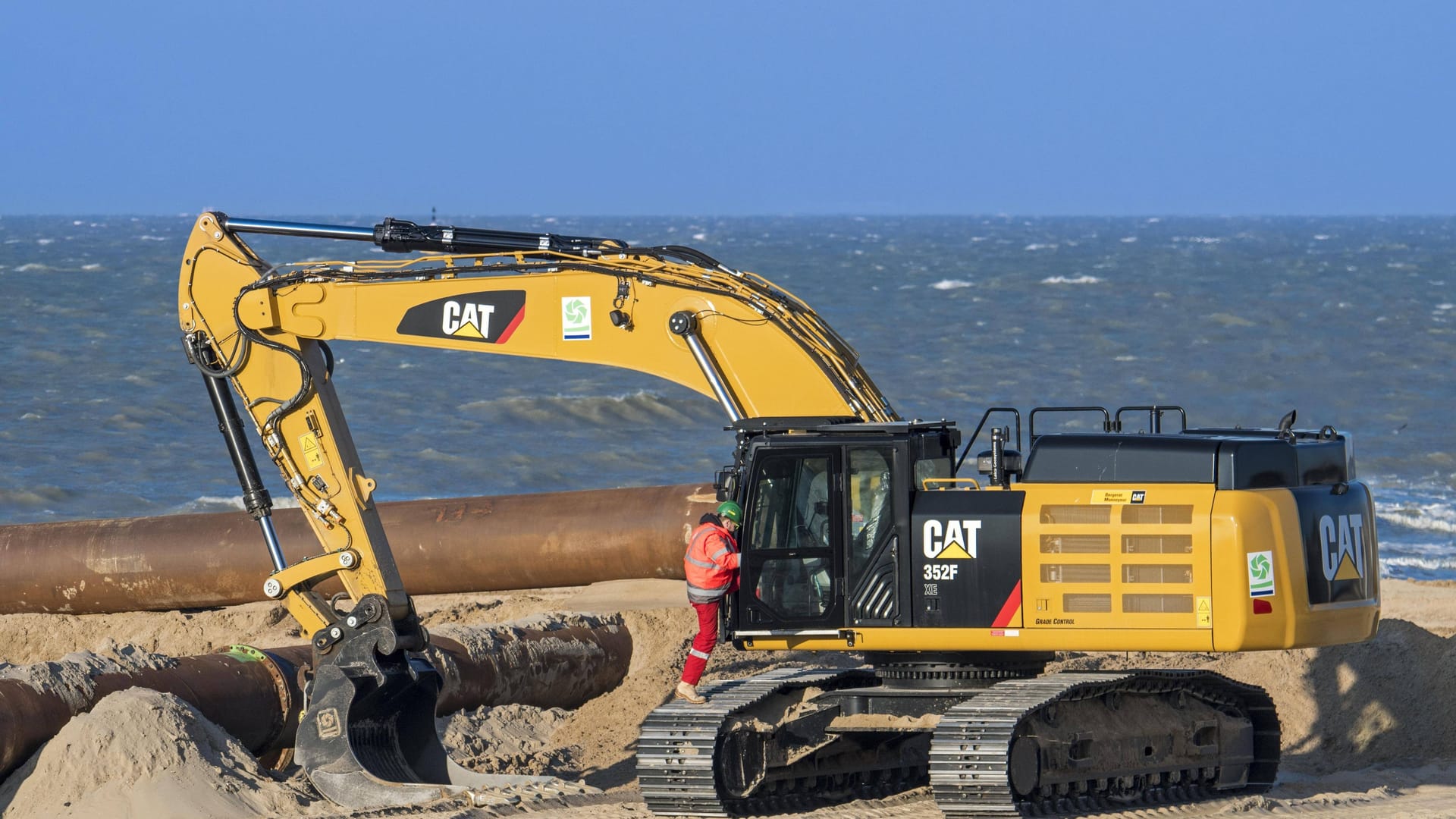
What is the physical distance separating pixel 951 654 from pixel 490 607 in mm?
7503

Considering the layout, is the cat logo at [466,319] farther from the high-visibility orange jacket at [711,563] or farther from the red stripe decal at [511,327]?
the high-visibility orange jacket at [711,563]

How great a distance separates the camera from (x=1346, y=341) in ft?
175

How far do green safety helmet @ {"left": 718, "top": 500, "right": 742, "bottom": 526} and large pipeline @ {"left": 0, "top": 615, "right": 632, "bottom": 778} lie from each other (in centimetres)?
325

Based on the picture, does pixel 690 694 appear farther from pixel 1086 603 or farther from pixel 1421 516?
pixel 1421 516

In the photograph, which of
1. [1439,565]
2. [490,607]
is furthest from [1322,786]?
[1439,565]

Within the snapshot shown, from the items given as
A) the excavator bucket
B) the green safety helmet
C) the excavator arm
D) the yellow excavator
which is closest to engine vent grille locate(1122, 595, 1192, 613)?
the yellow excavator

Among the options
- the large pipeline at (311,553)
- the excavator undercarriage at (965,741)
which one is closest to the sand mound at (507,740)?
the excavator undercarriage at (965,741)

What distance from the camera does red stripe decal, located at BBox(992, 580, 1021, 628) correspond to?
10.6 m

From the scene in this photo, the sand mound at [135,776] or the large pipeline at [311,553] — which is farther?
the large pipeline at [311,553]

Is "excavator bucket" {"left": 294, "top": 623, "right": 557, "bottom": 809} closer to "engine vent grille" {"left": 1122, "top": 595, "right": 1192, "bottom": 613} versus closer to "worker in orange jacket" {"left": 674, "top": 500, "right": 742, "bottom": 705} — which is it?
"worker in orange jacket" {"left": 674, "top": 500, "right": 742, "bottom": 705}

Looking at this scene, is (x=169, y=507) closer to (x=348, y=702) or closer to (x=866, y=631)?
(x=348, y=702)

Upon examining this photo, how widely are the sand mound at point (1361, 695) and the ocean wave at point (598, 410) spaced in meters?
21.3

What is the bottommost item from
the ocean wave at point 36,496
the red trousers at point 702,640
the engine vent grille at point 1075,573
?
the ocean wave at point 36,496

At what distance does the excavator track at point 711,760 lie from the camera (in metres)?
10.8
